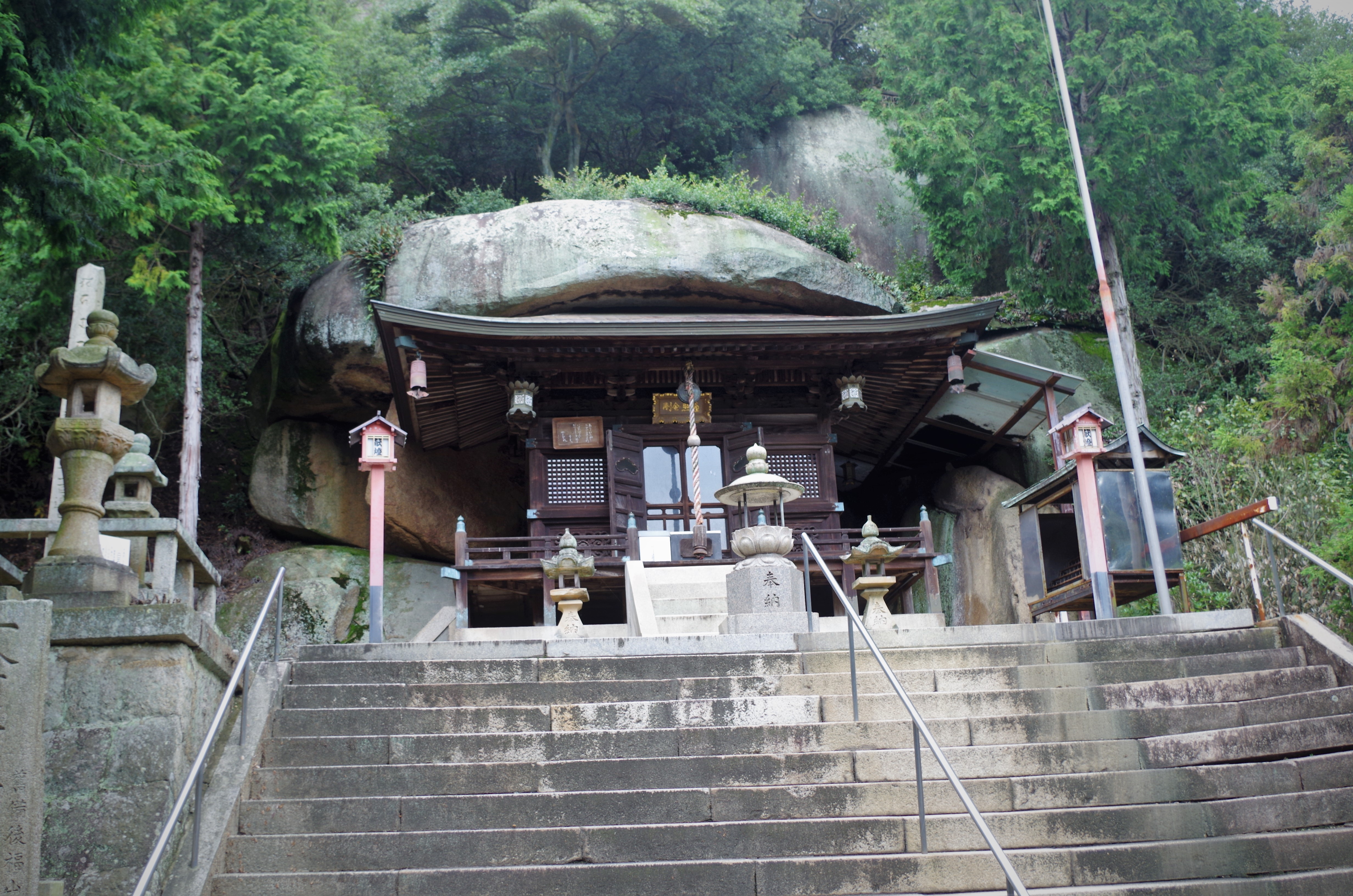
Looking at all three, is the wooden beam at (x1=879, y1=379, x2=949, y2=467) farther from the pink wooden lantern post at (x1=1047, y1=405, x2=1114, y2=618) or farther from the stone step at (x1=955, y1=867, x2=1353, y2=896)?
the stone step at (x1=955, y1=867, x2=1353, y2=896)

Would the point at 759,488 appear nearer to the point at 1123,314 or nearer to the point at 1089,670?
the point at 1089,670

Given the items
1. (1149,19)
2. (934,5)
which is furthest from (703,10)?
(1149,19)

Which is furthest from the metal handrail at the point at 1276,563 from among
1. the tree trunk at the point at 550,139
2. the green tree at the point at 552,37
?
the tree trunk at the point at 550,139

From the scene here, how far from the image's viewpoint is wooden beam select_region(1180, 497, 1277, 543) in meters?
7.58

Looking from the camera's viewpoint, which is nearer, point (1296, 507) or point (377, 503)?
point (377, 503)

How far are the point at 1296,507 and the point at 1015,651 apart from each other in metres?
7.24

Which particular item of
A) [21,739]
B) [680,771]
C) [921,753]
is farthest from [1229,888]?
[21,739]

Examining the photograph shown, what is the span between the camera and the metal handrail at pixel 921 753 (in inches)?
149

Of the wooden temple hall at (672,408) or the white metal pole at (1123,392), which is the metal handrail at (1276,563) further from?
the wooden temple hall at (672,408)

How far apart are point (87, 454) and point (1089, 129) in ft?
49.8

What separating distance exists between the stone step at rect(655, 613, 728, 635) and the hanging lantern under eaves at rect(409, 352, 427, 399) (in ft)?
15.0

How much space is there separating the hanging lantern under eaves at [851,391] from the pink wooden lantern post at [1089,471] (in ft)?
13.2

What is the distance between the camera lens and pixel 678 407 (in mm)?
14102

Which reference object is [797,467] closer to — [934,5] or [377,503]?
[377,503]
